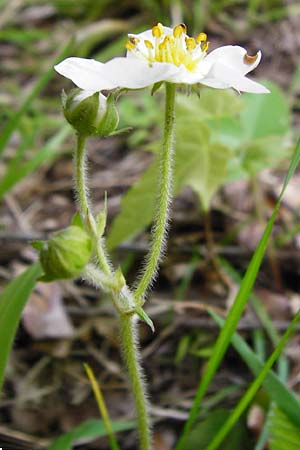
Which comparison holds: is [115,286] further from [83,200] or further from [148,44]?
[148,44]

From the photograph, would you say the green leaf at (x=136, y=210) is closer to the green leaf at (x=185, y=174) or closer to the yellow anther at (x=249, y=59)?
the green leaf at (x=185, y=174)

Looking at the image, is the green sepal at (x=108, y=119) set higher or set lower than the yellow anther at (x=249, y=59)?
lower

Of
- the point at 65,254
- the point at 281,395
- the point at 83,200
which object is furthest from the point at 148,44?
the point at 281,395

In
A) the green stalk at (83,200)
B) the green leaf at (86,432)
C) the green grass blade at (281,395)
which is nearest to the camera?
the green stalk at (83,200)

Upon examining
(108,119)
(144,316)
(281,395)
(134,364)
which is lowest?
(281,395)

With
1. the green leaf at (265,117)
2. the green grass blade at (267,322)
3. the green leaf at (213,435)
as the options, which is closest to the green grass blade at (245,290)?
the green leaf at (213,435)

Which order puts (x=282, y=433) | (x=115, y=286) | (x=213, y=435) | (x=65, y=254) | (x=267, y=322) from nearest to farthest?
(x=65, y=254) < (x=115, y=286) < (x=282, y=433) < (x=213, y=435) < (x=267, y=322)

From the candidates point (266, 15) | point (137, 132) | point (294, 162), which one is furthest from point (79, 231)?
point (266, 15)
